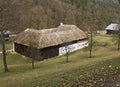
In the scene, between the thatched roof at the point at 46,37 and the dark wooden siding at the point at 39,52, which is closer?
the dark wooden siding at the point at 39,52

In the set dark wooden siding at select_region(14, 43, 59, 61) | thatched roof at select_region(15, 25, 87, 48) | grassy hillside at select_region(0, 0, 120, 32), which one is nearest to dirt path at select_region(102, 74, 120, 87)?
dark wooden siding at select_region(14, 43, 59, 61)

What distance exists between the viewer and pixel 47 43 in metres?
43.7

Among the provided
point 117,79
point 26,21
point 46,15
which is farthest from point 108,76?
point 46,15

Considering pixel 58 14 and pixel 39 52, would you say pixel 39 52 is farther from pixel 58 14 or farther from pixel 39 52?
pixel 58 14

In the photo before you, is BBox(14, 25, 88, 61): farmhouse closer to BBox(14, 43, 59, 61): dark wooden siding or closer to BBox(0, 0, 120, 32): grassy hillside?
BBox(14, 43, 59, 61): dark wooden siding

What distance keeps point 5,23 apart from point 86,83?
1983cm

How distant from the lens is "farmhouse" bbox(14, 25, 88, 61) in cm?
4226

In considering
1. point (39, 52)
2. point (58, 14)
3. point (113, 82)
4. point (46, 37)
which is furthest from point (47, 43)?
point (58, 14)

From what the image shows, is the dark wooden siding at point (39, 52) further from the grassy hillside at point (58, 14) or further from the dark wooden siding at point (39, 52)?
the grassy hillside at point (58, 14)

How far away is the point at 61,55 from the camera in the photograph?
1816 inches

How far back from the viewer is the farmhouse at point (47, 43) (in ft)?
139

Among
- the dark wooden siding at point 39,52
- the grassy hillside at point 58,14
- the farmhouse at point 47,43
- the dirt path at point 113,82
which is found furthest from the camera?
the grassy hillside at point 58,14

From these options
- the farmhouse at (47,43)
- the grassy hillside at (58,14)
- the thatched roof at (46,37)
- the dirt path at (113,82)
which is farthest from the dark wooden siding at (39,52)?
the grassy hillside at (58,14)

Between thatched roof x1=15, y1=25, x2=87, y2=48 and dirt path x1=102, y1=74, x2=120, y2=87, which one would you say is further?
thatched roof x1=15, y1=25, x2=87, y2=48
